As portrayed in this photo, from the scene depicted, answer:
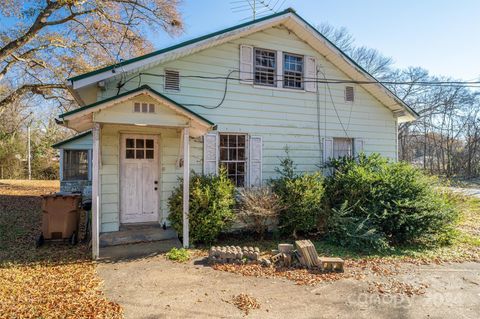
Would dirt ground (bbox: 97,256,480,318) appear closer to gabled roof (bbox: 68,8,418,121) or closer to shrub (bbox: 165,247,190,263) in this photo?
shrub (bbox: 165,247,190,263)

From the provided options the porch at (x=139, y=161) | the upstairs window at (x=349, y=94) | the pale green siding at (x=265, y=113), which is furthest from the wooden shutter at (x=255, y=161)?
the upstairs window at (x=349, y=94)

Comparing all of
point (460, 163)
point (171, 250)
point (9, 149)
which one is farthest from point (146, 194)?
point (460, 163)

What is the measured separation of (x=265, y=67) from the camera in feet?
27.8

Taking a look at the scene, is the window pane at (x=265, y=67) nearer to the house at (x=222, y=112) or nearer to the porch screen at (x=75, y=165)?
the house at (x=222, y=112)

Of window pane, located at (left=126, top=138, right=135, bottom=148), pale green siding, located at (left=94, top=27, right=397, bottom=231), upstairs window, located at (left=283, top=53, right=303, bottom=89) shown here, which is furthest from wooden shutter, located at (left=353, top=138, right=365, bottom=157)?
window pane, located at (left=126, top=138, right=135, bottom=148)

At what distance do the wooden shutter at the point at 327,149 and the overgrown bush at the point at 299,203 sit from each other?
2.07 meters

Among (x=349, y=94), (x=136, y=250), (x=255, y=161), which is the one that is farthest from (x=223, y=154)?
(x=349, y=94)

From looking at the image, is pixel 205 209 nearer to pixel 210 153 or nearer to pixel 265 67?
pixel 210 153

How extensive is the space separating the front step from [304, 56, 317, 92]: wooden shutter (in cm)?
597

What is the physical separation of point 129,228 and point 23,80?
11.6 m

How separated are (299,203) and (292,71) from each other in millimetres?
4338

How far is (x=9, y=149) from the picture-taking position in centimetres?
1864

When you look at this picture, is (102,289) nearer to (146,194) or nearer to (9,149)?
(146,194)

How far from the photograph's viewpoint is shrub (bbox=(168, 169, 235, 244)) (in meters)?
6.21
